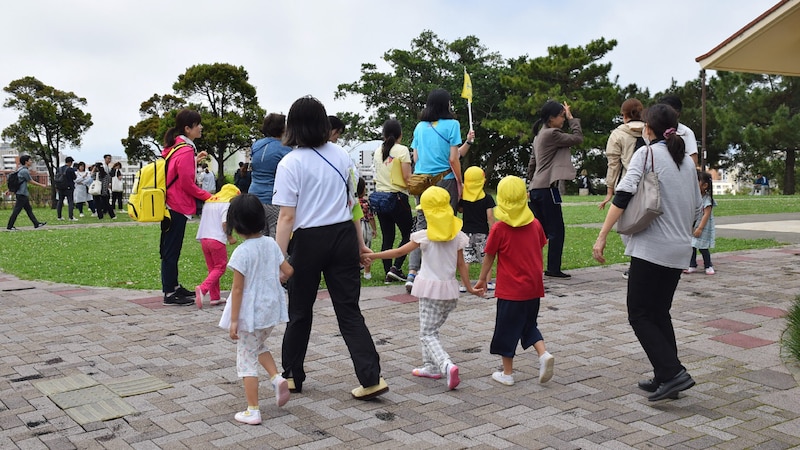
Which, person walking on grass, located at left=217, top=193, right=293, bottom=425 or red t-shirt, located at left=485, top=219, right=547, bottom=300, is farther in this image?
red t-shirt, located at left=485, top=219, right=547, bottom=300

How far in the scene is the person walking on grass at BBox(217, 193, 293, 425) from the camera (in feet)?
13.0

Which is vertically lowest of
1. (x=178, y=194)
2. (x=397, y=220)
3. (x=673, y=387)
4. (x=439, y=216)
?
(x=673, y=387)

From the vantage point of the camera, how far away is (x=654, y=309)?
13.9ft

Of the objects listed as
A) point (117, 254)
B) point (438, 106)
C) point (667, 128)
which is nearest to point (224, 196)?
point (438, 106)

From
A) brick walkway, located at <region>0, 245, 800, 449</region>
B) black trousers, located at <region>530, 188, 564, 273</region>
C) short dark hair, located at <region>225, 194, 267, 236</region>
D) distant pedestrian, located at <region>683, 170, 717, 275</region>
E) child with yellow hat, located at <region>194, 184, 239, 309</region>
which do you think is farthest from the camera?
distant pedestrian, located at <region>683, 170, 717, 275</region>

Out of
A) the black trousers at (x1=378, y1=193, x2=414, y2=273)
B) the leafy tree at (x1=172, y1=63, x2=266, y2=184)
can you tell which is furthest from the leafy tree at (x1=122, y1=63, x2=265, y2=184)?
the black trousers at (x1=378, y1=193, x2=414, y2=273)

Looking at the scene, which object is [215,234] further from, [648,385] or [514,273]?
[648,385]

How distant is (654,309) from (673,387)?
44cm

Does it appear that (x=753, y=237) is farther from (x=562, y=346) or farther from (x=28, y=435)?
(x=28, y=435)

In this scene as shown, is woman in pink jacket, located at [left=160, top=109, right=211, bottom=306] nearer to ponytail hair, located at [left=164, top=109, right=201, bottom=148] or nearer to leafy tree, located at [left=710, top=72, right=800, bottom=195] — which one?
ponytail hair, located at [left=164, top=109, right=201, bottom=148]

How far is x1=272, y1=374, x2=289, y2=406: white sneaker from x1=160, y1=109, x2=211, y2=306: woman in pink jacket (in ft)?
10.7

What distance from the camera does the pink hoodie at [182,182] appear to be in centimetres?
697

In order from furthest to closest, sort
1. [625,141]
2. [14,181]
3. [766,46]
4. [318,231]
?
[14,181] < [766,46] < [625,141] < [318,231]

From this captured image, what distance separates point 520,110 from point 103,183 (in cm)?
2491
